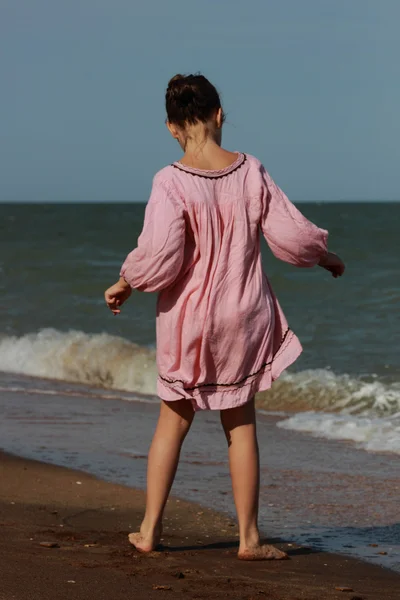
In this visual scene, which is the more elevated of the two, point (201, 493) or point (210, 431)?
point (201, 493)

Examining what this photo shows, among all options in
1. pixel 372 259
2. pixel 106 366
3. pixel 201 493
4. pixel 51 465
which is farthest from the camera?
pixel 372 259

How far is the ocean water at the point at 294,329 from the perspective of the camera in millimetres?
8164

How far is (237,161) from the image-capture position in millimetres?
3375

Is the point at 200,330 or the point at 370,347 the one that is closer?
the point at 200,330

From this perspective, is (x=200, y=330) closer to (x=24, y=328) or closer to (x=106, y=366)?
(x=106, y=366)

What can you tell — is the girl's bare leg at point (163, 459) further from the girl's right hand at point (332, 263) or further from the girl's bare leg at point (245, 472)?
the girl's right hand at point (332, 263)

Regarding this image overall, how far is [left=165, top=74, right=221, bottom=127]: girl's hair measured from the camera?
3.32 meters

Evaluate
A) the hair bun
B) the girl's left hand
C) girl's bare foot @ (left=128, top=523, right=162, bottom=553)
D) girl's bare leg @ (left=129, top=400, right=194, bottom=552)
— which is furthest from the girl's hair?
girl's bare foot @ (left=128, top=523, right=162, bottom=553)

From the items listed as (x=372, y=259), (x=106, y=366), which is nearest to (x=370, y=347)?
(x=106, y=366)

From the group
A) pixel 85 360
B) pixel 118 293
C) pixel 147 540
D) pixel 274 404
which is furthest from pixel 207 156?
pixel 85 360

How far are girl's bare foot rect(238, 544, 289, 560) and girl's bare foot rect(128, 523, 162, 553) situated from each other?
28 cm

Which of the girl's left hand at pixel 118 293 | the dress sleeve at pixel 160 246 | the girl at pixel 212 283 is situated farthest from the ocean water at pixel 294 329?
the dress sleeve at pixel 160 246

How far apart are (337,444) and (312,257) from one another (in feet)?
10.2

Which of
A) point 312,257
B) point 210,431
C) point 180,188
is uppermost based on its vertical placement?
point 180,188
